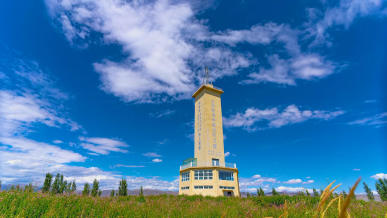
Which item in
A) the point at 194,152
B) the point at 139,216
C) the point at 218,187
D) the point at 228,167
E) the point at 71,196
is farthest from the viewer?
the point at 194,152

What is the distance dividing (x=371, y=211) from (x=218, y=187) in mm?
28983

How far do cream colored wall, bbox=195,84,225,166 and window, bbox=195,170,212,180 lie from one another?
1628 millimetres

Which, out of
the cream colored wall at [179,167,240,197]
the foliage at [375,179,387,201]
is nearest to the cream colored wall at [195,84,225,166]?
the cream colored wall at [179,167,240,197]

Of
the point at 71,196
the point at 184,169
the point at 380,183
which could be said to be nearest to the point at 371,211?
the point at 71,196

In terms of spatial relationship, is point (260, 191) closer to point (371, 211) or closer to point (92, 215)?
point (371, 211)

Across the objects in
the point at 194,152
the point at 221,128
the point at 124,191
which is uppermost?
the point at 221,128

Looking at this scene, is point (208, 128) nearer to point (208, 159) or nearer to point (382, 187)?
point (208, 159)

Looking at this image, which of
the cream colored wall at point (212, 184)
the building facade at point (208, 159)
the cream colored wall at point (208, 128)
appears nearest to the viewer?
the cream colored wall at point (212, 184)

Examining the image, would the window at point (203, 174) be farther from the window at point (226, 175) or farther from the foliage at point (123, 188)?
the foliage at point (123, 188)

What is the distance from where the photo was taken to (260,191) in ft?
146

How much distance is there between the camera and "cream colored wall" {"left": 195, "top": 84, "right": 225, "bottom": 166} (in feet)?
127

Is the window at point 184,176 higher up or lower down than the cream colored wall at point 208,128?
lower down

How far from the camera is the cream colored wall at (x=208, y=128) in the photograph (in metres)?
38.6

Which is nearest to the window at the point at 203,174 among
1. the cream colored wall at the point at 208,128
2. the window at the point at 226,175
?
the cream colored wall at the point at 208,128
